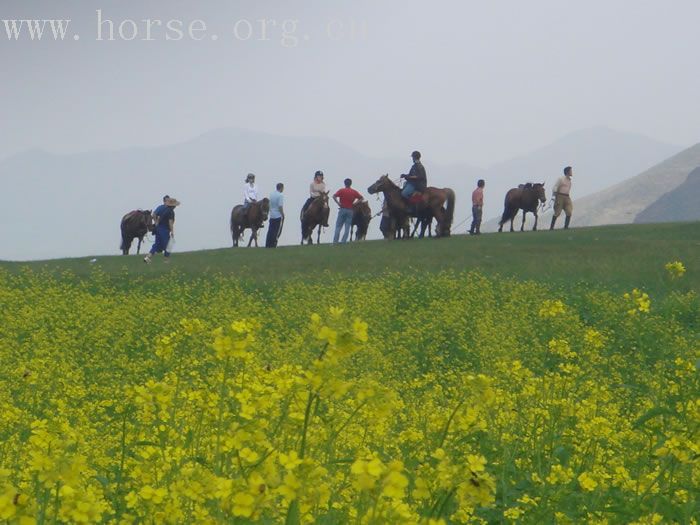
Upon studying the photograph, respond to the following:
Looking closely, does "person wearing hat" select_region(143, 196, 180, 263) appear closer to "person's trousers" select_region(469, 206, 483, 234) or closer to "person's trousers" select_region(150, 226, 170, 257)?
"person's trousers" select_region(150, 226, 170, 257)

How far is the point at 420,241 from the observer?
27.5m

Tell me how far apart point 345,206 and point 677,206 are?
102 m

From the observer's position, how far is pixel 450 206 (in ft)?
94.3

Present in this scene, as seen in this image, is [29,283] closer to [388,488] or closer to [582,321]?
[582,321]

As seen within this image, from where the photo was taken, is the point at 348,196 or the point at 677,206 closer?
the point at 348,196

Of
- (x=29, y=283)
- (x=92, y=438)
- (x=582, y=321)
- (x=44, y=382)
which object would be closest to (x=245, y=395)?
(x=92, y=438)

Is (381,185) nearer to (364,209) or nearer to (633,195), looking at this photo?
(364,209)

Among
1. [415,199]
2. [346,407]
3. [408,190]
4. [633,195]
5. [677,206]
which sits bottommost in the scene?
[346,407]

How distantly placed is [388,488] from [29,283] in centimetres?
2047

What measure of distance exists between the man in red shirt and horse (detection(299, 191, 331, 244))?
447 mm

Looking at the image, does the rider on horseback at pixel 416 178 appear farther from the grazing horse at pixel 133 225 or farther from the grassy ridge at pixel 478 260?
the grazing horse at pixel 133 225

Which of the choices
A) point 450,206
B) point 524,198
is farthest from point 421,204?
point 524,198

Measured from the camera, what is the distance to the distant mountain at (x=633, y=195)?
129m

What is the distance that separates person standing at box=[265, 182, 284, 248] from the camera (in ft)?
94.4
